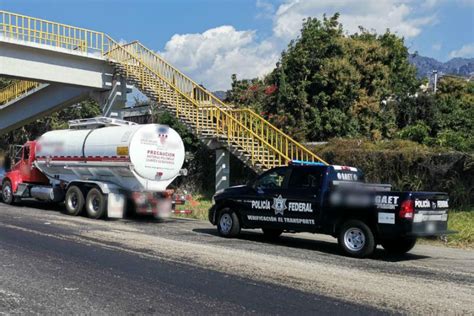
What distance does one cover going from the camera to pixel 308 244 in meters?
12.0

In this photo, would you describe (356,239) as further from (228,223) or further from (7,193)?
(7,193)

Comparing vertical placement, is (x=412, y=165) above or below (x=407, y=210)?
above

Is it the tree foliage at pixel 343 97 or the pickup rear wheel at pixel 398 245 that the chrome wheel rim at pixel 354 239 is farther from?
the tree foliage at pixel 343 97

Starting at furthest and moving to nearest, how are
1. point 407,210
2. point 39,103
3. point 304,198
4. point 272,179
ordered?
point 39,103, point 272,179, point 304,198, point 407,210

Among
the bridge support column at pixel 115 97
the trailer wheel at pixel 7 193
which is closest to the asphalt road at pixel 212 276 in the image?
the trailer wheel at pixel 7 193

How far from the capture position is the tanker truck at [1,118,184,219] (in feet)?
51.3

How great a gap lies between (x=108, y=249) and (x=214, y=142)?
35.1ft

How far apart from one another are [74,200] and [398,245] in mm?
10335

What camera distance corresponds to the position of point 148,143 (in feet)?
52.0

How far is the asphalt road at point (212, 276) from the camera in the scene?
6.41m

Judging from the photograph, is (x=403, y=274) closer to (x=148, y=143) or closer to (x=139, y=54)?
(x=148, y=143)

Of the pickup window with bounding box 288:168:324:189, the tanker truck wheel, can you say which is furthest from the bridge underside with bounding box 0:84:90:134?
the pickup window with bounding box 288:168:324:189

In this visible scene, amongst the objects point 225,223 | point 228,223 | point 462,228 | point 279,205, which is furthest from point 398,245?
point 225,223

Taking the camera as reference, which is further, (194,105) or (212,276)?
(194,105)
